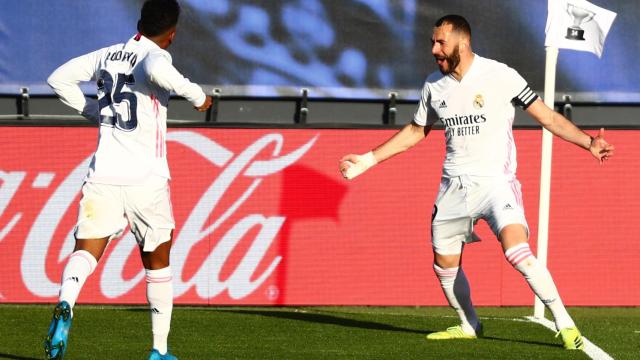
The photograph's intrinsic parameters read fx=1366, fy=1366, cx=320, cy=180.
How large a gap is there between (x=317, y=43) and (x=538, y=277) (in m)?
5.38

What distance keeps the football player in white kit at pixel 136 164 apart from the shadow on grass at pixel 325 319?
9.41ft

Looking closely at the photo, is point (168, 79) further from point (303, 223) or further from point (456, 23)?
point (303, 223)

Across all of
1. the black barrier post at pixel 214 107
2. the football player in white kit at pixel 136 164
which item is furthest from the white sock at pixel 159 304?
the black barrier post at pixel 214 107

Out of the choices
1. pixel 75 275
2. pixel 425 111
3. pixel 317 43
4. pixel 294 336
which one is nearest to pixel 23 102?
pixel 317 43

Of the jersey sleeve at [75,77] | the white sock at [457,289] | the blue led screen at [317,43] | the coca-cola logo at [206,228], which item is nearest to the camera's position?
the jersey sleeve at [75,77]

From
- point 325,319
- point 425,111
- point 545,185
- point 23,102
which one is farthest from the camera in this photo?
point 23,102

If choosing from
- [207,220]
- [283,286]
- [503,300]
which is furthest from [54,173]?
[503,300]

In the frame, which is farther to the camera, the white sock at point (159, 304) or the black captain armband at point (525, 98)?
the black captain armband at point (525, 98)

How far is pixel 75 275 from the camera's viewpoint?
25.1 ft

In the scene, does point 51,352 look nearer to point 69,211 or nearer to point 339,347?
point 339,347

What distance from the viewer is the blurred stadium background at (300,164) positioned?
43.2 feet

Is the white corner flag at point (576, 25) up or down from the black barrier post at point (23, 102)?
up

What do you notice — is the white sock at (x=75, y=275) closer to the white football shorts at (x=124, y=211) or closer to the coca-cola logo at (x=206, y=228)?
the white football shorts at (x=124, y=211)

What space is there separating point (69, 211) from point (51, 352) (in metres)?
6.09
